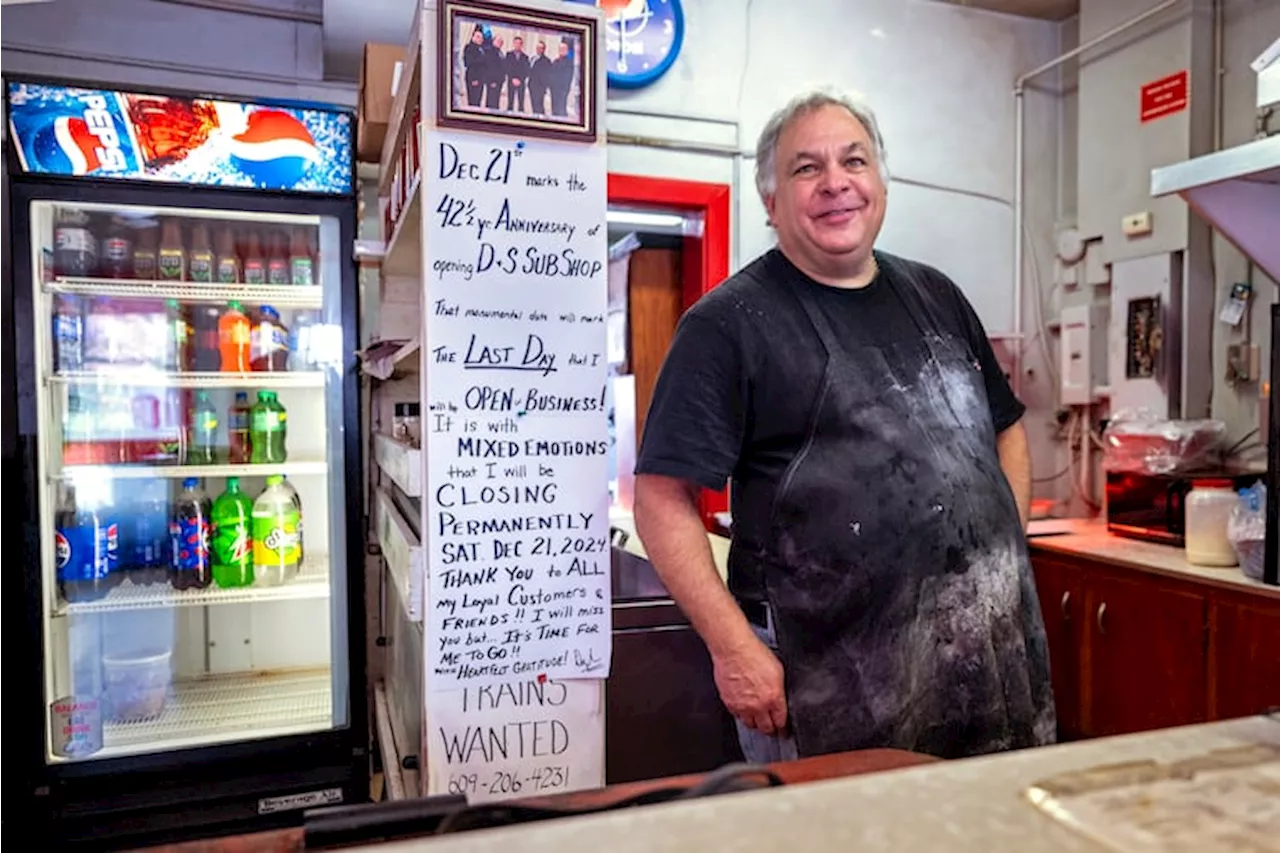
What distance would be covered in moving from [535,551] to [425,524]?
209mm

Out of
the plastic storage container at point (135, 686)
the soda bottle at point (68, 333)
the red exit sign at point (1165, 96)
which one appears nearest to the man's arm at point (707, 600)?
the soda bottle at point (68, 333)

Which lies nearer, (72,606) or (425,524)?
(425,524)

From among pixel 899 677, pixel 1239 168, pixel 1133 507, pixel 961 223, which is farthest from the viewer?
pixel 961 223

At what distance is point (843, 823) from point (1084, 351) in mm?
3874

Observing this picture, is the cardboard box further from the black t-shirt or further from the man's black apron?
the man's black apron

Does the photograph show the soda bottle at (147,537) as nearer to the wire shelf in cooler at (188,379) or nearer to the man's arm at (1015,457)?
the wire shelf in cooler at (188,379)

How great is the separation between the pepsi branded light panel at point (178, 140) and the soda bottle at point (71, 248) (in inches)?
12.5

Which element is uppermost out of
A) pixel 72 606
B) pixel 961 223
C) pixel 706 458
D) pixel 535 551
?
pixel 961 223

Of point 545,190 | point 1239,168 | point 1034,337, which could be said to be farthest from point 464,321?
point 1034,337

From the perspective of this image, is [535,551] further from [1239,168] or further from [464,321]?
[1239,168]

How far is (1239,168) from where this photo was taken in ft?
5.45

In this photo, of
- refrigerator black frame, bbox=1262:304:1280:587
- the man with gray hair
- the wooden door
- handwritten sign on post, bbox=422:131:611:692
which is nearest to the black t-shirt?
the man with gray hair

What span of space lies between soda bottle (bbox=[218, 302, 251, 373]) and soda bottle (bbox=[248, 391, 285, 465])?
0.41 feet

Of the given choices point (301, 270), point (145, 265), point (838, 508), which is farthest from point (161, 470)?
point (838, 508)
